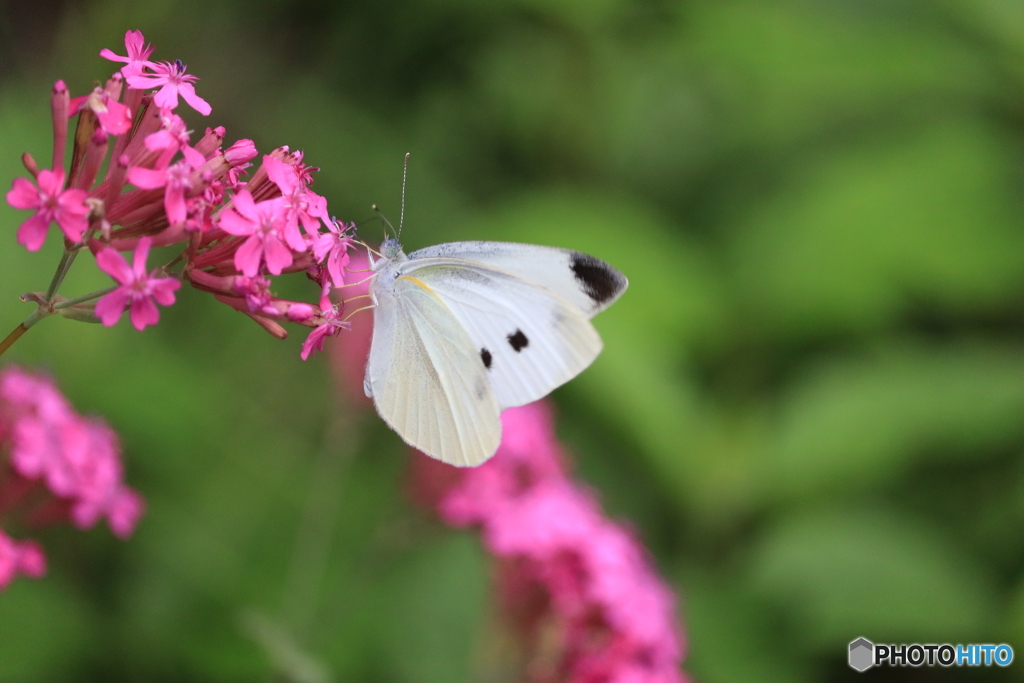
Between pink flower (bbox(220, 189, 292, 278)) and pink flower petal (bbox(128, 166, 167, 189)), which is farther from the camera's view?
pink flower (bbox(220, 189, 292, 278))

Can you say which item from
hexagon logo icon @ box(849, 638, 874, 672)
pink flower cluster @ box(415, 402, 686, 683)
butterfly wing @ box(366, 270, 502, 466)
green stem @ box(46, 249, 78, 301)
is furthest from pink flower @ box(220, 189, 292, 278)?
hexagon logo icon @ box(849, 638, 874, 672)

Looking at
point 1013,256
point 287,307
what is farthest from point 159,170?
point 1013,256

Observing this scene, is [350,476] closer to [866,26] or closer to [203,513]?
[203,513]

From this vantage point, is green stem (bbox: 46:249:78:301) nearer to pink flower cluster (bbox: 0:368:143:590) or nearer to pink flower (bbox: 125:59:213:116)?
pink flower (bbox: 125:59:213:116)

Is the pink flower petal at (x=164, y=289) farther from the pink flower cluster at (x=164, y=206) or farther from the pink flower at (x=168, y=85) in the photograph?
the pink flower at (x=168, y=85)

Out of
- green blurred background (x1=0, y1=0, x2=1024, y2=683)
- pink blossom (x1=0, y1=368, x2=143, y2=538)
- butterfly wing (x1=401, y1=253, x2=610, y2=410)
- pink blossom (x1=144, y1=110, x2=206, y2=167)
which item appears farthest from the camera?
green blurred background (x1=0, y1=0, x2=1024, y2=683)

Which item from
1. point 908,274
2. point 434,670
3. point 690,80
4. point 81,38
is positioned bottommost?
point 434,670

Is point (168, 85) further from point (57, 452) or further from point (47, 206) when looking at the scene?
point (57, 452)
